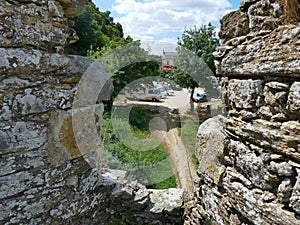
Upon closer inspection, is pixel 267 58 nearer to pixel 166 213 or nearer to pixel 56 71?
pixel 56 71

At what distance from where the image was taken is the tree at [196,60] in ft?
39.2

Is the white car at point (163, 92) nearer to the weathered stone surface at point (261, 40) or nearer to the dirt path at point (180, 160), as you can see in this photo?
the dirt path at point (180, 160)

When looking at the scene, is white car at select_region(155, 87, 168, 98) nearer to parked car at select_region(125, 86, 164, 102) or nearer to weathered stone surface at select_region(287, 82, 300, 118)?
parked car at select_region(125, 86, 164, 102)

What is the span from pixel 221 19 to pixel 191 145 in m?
7.85

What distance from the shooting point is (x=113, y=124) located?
32.0ft

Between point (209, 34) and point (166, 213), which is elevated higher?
point (209, 34)

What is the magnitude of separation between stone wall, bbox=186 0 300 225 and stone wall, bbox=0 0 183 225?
112 centimetres

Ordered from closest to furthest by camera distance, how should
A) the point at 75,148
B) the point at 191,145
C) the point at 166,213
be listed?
the point at 75,148
the point at 166,213
the point at 191,145

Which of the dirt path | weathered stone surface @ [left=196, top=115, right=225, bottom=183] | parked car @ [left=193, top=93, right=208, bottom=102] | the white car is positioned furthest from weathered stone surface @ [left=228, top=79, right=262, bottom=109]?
parked car @ [left=193, top=93, right=208, bottom=102]

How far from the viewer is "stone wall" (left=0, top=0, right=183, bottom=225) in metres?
1.71

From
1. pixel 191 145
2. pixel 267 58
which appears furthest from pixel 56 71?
pixel 191 145

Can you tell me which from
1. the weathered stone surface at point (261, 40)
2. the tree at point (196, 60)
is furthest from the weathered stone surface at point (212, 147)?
the tree at point (196, 60)

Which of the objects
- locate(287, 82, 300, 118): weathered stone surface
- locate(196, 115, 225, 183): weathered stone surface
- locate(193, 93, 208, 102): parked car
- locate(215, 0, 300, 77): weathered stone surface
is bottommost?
locate(193, 93, 208, 102): parked car

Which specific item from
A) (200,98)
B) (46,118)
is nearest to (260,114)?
(46,118)
